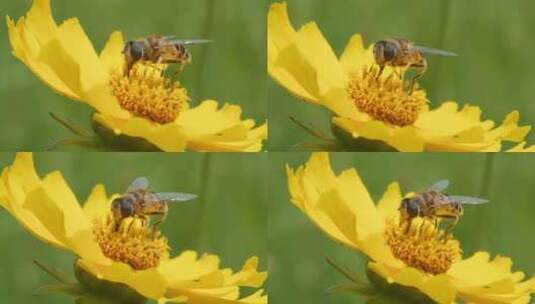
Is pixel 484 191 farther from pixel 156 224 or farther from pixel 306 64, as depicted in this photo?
pixel 156 224

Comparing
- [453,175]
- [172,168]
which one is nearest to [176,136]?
[172,168]

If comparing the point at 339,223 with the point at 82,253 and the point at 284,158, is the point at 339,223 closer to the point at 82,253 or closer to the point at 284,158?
the point at 284,158

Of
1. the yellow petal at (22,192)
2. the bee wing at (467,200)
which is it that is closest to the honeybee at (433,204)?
the bee wing at (467,200)

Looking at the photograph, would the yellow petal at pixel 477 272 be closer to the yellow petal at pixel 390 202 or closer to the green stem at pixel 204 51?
the yellow petal at pixel 390 202

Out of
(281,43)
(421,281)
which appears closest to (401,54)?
(281,43)

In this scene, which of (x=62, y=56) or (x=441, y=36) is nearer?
(x=62, y=56)

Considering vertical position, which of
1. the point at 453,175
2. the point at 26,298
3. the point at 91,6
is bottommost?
the point at 26,298

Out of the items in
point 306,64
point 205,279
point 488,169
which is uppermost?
point 306,64
